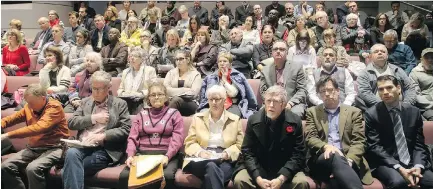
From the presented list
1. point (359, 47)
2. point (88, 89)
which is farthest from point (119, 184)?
point (359, 47)

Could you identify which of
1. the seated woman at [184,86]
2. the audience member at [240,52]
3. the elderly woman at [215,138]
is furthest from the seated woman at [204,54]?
the elderly woman at [215,138]

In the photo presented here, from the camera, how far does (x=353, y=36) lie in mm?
5848

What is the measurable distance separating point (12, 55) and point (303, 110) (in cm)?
378

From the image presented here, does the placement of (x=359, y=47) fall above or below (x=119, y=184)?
above

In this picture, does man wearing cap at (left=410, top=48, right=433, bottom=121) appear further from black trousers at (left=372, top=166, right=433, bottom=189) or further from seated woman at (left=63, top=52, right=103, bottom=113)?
seated woman at (left=63, top=52, right=103, bottom=113)

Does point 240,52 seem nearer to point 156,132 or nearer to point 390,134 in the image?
point 156,132

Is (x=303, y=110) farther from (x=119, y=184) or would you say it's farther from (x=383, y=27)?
(x=383, y=27)

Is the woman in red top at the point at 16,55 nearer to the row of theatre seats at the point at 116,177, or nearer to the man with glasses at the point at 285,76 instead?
the row of theatre seats at the point at 116,177

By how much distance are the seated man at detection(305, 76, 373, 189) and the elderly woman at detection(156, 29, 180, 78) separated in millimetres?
2422

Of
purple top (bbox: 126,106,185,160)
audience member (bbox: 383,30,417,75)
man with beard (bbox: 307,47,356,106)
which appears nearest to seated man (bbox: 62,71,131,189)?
purple top (bbox: 126,106,185,160)

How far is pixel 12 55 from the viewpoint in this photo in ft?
18.1

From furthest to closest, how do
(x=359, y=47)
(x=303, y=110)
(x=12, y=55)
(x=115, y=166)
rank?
(x=359, y=47) → (x=12, y=55) → (x=303, y=110) → (x=115, y=166)

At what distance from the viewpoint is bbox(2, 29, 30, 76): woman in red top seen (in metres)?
5.49

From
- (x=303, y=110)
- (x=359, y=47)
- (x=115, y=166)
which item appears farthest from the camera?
(x=359, y=47)
